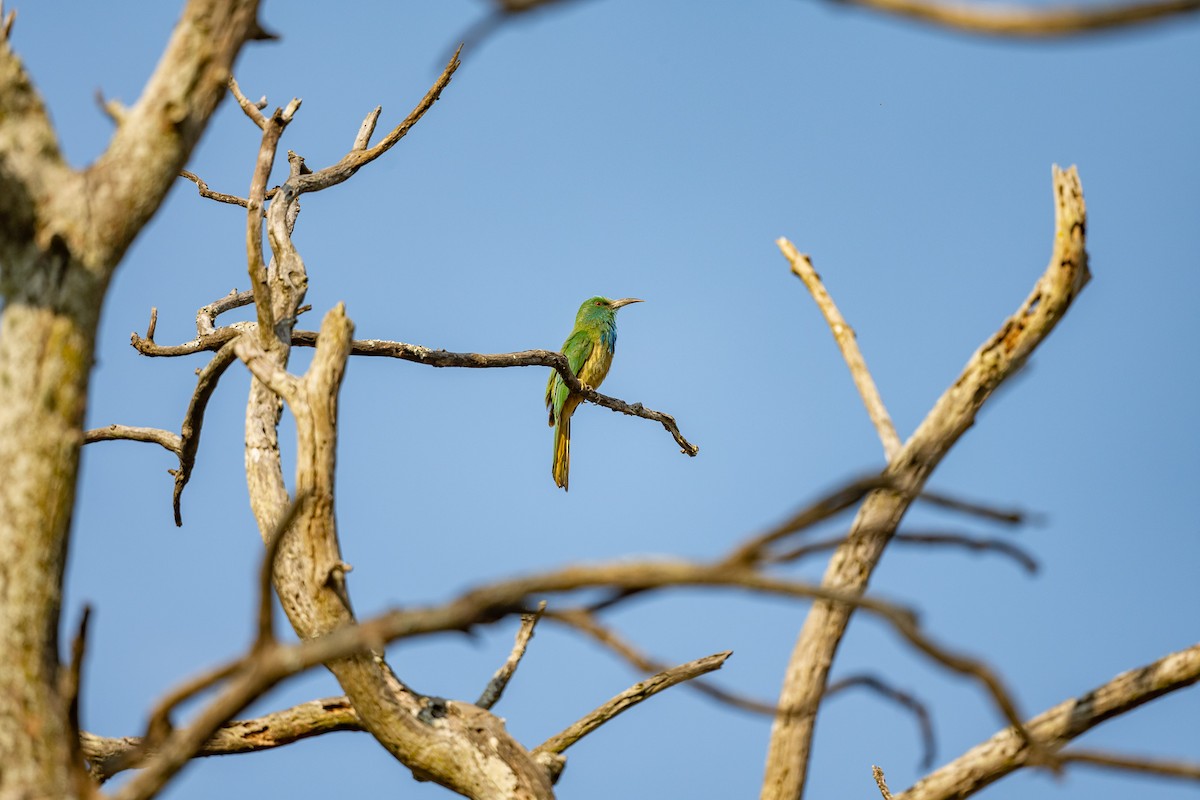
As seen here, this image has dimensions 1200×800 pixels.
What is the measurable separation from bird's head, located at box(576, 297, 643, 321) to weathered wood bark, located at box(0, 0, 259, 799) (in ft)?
28.1

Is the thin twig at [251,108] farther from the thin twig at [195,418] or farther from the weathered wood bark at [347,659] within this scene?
the weathered wood bark at [347,659]

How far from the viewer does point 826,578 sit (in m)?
2.96

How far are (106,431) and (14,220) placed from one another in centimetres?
356

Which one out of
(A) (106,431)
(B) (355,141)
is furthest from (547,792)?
(B) (355,141)

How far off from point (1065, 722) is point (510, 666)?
1892 millimetres

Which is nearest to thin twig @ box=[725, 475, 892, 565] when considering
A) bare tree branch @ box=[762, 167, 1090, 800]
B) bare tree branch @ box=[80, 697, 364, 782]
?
bare tree branch @ box=[762, 167, 1090, 800]

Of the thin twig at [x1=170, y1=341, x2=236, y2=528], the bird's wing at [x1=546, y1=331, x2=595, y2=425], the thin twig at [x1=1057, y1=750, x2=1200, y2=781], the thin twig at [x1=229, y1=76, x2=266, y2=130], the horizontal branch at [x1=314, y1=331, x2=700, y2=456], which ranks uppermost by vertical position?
the bird's wing at [x1=546, y1=331, x2=595, y2=425]

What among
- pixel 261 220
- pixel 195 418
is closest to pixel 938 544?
pixel 261 220

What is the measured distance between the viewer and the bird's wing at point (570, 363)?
32.9ft

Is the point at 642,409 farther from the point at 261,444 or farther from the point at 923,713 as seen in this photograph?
the point at 923,713

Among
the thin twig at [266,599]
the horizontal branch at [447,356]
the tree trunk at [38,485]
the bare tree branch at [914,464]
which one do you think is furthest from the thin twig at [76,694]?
the horizontal branch at [447,356]

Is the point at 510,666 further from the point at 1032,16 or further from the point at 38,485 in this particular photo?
the point at 1032,16

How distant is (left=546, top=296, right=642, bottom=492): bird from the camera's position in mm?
10039

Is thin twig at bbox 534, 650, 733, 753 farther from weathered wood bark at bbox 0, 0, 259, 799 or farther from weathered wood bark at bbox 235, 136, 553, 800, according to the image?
weathered wood bark at bbox 0, 0, 259, 799
